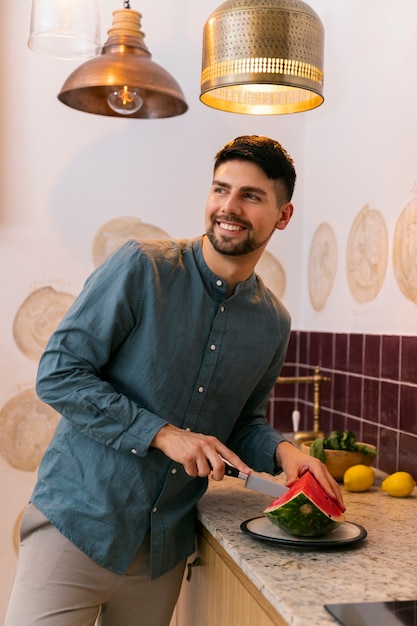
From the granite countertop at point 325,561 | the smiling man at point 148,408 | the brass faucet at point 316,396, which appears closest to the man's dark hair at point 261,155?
the smiling man at point 148,408

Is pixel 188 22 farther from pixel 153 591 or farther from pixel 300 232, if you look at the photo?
pixel 153 591

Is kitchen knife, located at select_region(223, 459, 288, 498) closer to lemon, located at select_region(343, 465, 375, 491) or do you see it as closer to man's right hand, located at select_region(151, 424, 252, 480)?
man's right hand, located at select_region(151, 424, 252, 480)

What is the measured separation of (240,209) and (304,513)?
677 mm

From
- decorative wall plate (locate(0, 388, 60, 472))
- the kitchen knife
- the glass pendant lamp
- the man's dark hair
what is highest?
the glass pendant lamp

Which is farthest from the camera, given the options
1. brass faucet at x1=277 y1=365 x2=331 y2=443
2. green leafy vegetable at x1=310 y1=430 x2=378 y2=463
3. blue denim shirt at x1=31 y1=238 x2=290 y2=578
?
brass faucet at x1=277 y1=365 x2=331 y2=443

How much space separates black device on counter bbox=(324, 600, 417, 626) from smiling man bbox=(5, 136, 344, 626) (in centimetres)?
41

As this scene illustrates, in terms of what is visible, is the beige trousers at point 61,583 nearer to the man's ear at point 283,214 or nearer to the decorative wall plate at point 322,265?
the man's ear at point 283,214

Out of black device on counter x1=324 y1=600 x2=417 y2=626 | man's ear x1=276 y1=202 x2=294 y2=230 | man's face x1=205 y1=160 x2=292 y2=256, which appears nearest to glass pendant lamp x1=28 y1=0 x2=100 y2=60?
man's face x1=205 y1=160 x2=292 y2=256

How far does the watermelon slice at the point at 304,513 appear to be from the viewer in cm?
147

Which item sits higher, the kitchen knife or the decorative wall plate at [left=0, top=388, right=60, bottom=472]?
the kitchen knife

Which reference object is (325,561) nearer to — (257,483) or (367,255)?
(257,483)

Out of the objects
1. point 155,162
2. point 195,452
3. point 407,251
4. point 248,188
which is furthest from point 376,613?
point 155,162

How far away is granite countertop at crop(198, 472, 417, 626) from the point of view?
1.21 meters

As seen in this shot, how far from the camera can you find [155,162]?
299cm
